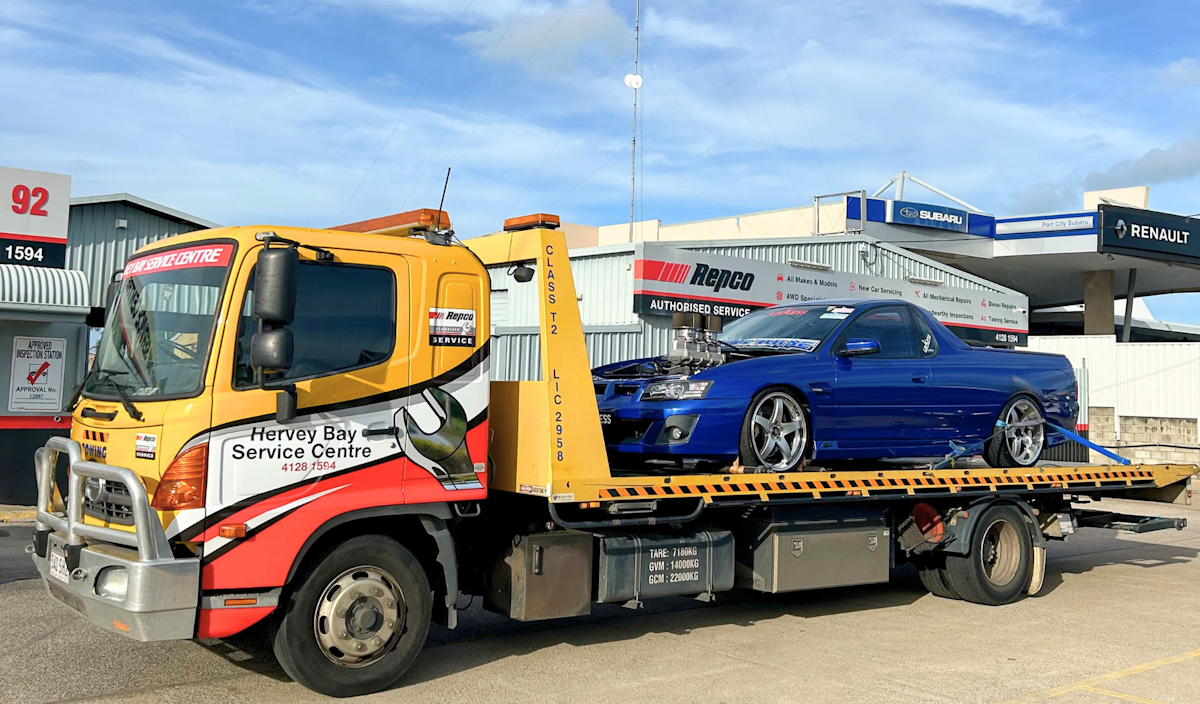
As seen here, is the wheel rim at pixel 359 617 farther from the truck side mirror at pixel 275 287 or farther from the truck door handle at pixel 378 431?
the truck side mirror at pixel 275 287

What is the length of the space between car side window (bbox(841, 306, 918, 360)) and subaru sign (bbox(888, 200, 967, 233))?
28620 mm

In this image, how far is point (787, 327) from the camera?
8.83 m

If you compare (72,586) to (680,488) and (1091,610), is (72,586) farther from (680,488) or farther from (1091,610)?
(1091,610)

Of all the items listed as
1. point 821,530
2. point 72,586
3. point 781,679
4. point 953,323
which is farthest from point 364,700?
point 953,323

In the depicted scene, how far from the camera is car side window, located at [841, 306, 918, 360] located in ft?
28.3

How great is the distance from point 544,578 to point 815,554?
8.10 feet

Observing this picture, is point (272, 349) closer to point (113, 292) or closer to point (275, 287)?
point (275, 287)

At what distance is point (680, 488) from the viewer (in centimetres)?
686

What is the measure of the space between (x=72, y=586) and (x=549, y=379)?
109 inches

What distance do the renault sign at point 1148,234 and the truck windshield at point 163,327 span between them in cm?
3494

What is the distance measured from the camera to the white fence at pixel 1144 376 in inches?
1072

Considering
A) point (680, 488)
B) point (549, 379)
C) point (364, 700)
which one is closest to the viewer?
point (364, 700)

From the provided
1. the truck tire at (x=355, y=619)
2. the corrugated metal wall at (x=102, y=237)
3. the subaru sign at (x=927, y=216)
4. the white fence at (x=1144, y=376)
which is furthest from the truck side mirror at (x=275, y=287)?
the subaru sign at (x=927, y=216)

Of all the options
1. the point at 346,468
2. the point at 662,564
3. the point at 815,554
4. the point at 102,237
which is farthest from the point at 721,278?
the point at 346,468
